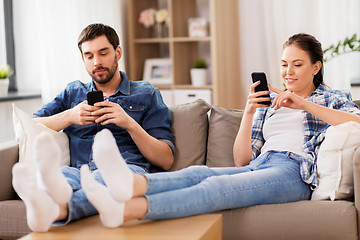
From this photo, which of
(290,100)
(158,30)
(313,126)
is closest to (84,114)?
(290,100)

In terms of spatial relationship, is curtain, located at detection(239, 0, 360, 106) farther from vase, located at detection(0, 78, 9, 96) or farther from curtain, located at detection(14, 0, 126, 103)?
vase, located at detection(0, 78, 9, 96)

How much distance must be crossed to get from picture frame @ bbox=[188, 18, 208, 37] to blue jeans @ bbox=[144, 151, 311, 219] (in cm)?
242

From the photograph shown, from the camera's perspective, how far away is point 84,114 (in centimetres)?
Result: 230

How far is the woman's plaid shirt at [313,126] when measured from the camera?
6.89 ft

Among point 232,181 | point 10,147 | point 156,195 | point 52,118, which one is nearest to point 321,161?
point 232,181

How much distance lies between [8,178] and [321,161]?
4.45 feet

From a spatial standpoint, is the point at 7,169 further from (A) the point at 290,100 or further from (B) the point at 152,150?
(A) the point at 290,100

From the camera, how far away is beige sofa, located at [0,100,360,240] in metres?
1.92

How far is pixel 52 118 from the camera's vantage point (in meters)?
2.44

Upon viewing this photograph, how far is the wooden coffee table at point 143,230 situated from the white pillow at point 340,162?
52 cm

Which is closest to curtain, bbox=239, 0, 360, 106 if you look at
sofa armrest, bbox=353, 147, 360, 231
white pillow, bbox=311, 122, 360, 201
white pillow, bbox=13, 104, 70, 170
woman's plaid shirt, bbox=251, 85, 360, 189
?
woman's plaid shirt, bbox=251, 85, 360, 189

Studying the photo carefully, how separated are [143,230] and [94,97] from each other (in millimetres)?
798

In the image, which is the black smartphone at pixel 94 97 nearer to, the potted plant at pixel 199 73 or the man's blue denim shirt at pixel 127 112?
the man's blue denim shirt at pixel 127 112

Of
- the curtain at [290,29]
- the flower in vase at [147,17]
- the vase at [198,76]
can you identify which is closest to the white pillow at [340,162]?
the curtain at [290,29]
